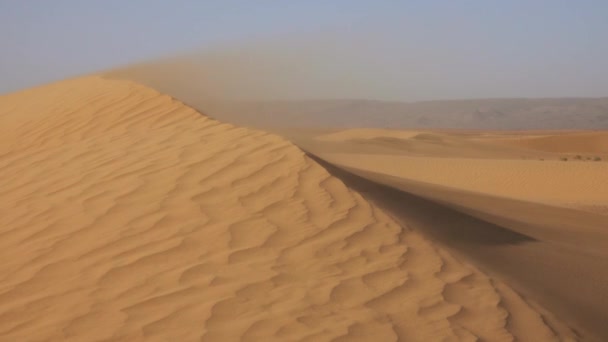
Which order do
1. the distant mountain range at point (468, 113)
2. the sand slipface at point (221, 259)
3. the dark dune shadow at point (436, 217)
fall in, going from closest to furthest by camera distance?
the sand slipface at point (221, 259)
the dark dune shadow at point (436, 217)
the distant mountain range at point (468, 113)

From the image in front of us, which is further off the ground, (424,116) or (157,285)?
(157,285)

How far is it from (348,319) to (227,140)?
3.42 m

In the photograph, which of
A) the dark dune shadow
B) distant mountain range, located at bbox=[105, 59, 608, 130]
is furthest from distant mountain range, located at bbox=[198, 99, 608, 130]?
the dark dune shadow

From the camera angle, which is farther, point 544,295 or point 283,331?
point 544,295

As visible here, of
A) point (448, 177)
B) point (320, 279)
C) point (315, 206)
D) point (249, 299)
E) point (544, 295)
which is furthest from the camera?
point (448, 177)

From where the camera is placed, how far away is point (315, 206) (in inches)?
212

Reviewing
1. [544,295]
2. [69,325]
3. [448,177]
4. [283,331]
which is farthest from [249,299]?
[448,177]

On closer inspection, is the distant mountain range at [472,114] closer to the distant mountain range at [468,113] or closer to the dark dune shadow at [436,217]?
the distant mountain range at [468,113]

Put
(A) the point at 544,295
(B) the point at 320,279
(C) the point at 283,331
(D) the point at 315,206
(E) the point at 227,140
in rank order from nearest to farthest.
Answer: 1. (C) the point at 283,331
2. (B) the point at 320,279
3. (A) the point at 544,295
4. (D) the point at 315,206
5. (E) the point at 227,140

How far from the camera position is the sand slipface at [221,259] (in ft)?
12.0

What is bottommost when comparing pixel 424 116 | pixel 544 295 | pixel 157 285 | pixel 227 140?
pixel 424 116

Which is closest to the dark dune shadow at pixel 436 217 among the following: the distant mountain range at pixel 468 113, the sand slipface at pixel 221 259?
the sand slipface at pixel 221 259

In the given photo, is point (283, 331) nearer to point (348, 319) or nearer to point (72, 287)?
point (348, 319)

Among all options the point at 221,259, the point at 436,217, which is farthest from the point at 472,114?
the point at 221,259
